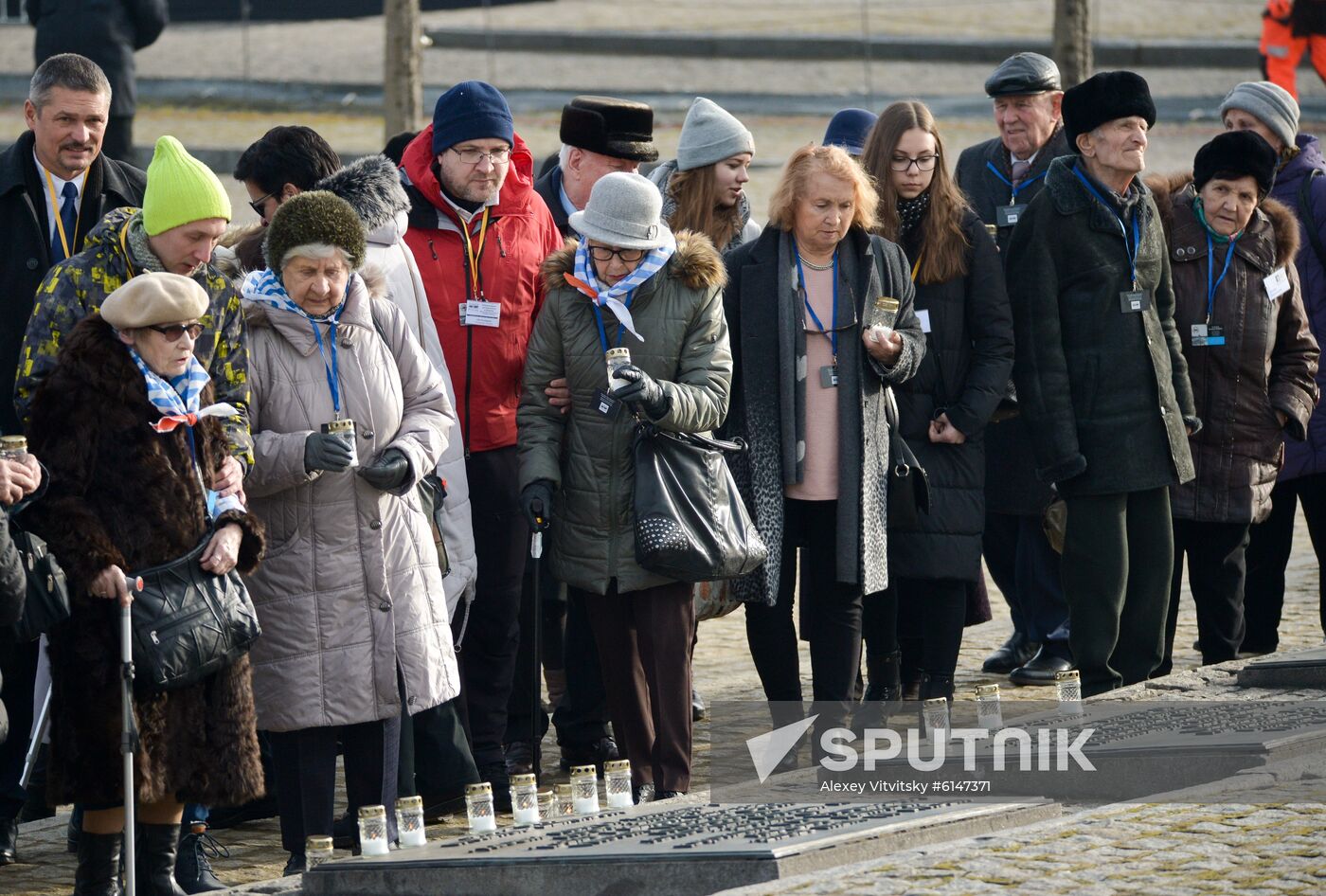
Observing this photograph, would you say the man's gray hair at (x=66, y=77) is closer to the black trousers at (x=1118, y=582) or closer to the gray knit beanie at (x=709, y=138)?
the gray knit beanie at (x=709, y=138)

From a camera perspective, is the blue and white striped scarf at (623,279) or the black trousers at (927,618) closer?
the blue and white striped scarf at (623,279)

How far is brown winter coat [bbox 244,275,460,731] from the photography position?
638 centimetres

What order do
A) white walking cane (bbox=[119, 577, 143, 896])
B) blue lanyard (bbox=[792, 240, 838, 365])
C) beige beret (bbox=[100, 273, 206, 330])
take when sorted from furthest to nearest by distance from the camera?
blue lanyard (bbox=[792, 240, 838, 365]), beige beret (bbox=[100, 273, 206, 330]), white walking cane (bbox=[119, 577, 143, 896])

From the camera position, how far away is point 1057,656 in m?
9.15

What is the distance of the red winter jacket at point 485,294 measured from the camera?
7.45 metres

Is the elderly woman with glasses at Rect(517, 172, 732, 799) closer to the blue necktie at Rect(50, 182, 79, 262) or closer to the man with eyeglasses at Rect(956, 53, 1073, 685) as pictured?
the blue necktie at Rect(50, 182, 79, 262)

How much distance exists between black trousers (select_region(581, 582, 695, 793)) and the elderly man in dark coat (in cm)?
170

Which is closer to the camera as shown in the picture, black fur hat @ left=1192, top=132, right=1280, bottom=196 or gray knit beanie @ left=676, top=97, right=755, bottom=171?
gray knit beanie @ left=676, top=97, right=755, bottom=171

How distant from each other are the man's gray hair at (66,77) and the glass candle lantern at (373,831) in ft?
8.76

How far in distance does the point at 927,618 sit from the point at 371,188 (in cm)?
256

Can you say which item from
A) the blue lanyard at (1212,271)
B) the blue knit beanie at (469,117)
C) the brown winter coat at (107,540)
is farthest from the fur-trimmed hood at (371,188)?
the blue lanyard at (1212,271)

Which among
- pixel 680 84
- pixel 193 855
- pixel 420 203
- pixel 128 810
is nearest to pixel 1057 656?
pixel 420 203

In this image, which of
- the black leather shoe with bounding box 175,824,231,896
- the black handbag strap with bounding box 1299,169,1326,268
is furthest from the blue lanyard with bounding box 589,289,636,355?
the black handbag strap with bounding box 1299,169,1326,268

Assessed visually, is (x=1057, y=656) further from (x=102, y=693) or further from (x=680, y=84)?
(x=680, y=84)
